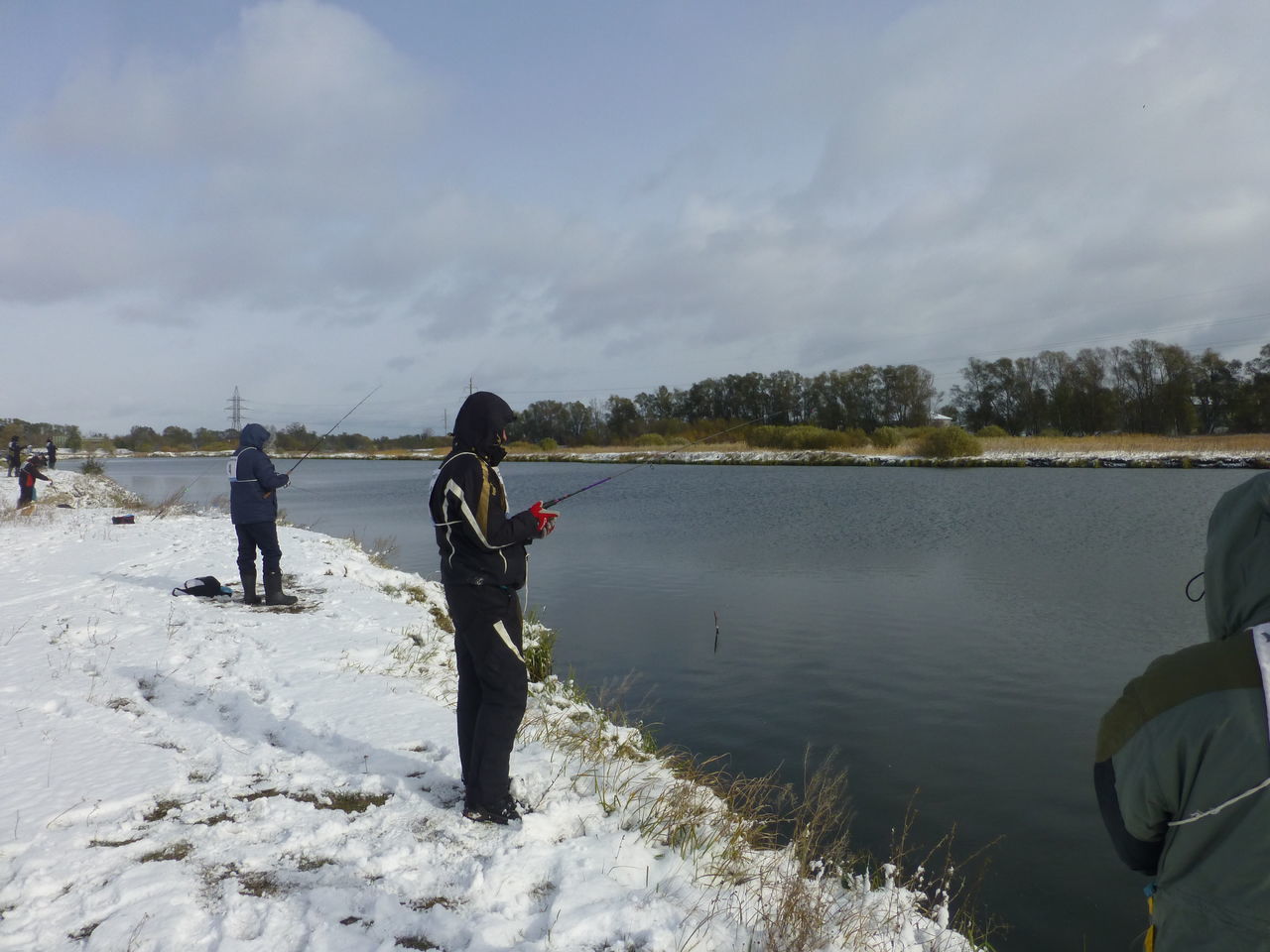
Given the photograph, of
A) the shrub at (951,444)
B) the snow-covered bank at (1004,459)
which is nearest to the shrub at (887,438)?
the snow-covered bank at (1004,459)

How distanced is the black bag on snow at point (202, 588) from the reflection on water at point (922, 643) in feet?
12.1

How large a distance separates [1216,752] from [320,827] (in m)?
3.97

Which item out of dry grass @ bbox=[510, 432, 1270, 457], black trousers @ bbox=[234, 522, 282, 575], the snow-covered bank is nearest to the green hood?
black trousers @ bbox=[234, 522, 282, 575]

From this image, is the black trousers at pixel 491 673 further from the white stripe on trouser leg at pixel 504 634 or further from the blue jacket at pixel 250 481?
the blue jacket at pixel 250 481

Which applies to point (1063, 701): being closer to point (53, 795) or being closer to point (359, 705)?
point (359, 705)

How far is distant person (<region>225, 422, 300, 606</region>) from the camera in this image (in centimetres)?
880

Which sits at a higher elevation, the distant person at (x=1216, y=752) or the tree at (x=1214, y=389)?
the tree at (x=1214, y=389)

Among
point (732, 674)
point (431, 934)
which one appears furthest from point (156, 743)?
point (732, 674)

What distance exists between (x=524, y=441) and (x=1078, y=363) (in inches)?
2712

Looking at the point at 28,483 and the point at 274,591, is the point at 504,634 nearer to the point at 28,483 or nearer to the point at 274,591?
the point at 274,591

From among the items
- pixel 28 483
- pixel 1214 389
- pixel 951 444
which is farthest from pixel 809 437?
pixel 28 483

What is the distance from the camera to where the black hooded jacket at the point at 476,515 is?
391cm

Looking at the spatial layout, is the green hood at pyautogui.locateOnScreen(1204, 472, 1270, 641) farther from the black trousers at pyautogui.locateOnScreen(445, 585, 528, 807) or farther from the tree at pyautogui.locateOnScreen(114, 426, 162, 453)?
the tree at pyautogui.locateOnScreen(114, 426, 162, 453)

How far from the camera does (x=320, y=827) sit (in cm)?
397
